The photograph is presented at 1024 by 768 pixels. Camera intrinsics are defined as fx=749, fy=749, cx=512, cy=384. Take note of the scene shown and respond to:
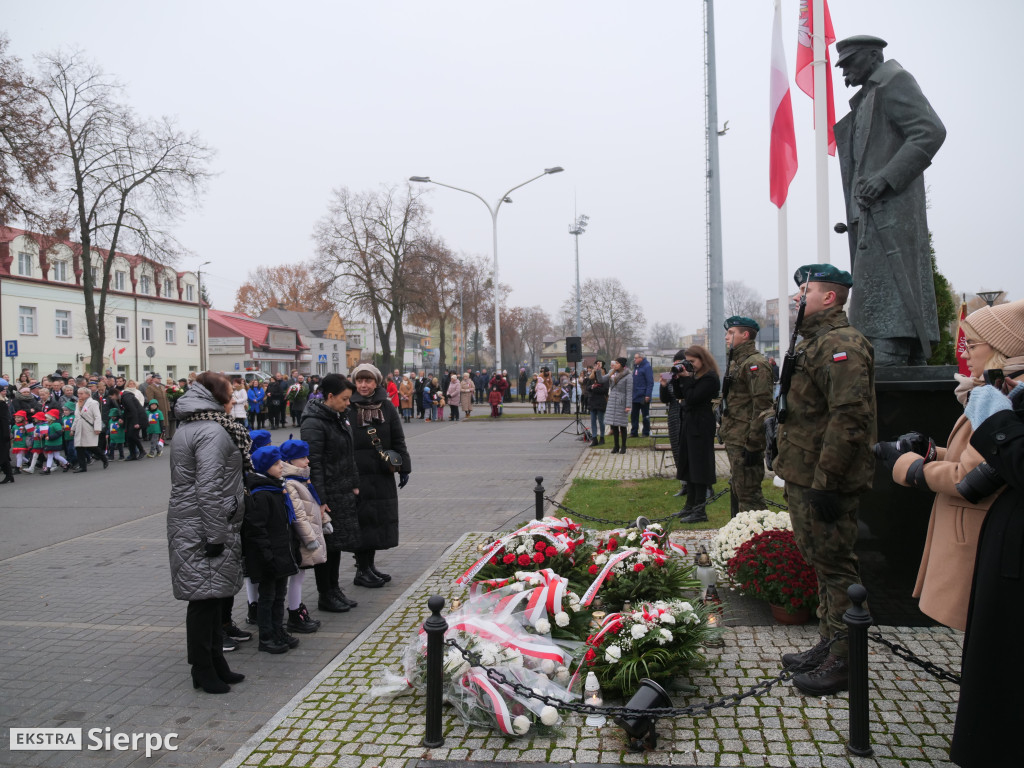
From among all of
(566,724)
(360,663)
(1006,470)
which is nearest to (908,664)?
(566,724)

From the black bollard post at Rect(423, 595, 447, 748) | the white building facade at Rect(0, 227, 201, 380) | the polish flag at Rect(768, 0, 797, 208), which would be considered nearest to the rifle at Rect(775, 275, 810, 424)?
the black bollard post at Rect(423, 595, 447, 748)

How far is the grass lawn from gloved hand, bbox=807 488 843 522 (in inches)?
153

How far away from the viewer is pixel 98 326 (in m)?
36.1

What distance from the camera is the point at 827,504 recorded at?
400 centimetres

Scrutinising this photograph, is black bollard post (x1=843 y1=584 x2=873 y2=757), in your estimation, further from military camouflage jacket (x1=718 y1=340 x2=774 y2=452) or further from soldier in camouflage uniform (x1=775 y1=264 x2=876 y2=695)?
military camouflage jacket (x1=718 y1=340 x2=774 y2=452)

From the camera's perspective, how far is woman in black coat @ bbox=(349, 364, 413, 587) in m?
6.66

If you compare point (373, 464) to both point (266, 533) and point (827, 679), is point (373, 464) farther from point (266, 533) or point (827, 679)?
point (827, 679)

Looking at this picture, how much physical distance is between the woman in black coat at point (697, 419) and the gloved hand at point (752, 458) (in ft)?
4.04

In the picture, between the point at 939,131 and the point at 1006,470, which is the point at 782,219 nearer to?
the point at 939,131

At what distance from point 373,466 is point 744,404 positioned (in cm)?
371

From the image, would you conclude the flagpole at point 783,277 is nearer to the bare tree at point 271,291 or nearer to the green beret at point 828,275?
the green beret at point 828,275

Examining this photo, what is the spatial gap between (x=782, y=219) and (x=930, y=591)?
957 centimetres

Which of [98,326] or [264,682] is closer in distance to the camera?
[264,682]

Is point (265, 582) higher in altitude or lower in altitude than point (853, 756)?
higher
